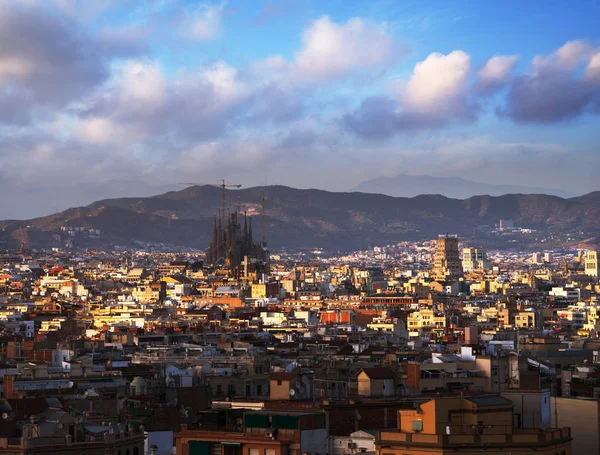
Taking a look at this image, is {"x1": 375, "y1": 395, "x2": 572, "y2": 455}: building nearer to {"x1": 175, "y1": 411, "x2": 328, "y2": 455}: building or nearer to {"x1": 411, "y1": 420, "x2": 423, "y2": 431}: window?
{"x1": 411, "y1": 420, "x2": 423, "y2": 431}: window

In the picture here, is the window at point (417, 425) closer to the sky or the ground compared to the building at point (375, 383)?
closer to the sky

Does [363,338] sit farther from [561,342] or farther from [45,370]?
[45,370]

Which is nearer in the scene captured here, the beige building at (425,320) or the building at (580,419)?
the building at (580,419)

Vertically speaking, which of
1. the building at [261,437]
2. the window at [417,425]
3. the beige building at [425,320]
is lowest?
the building at [261,437]

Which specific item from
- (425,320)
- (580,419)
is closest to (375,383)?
(580,419)

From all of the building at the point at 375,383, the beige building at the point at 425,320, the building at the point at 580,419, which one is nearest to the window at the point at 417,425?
the building at the point at 580,419

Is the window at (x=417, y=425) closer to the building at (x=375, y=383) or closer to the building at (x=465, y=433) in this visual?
the building at (x=465, y=433)

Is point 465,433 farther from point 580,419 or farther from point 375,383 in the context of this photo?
point 375,383

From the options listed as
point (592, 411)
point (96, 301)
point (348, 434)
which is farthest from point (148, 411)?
point (96, 301)

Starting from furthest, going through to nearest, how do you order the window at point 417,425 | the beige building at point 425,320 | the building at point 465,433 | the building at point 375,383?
the beige building at point 425,320 → the building at point 375,383 → the window at point 417,425 → the building at point 465,433

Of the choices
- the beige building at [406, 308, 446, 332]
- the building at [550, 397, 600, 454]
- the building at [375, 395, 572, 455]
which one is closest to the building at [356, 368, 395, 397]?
the building at [550, 397, 600, 454]
